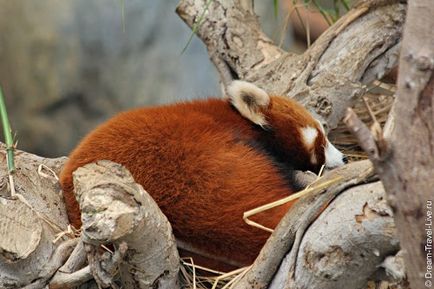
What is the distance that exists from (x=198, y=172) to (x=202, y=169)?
13 millimetres

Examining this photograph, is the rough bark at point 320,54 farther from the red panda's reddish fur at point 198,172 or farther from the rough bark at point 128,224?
the rough bark at point 128,224

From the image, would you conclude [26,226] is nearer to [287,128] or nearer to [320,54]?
[287,128]

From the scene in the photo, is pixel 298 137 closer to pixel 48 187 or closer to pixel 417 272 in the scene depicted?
pixel 48 187

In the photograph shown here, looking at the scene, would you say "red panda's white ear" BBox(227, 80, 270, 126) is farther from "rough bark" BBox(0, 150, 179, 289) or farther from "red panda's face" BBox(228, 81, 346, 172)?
A: "rough bark" BBox(0, 150, 179, 289)

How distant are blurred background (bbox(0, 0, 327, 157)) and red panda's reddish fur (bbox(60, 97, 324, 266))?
9.36ft

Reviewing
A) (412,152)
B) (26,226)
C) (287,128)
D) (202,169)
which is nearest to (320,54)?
(287,128)

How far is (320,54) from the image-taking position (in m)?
2.41

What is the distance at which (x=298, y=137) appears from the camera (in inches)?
82.7

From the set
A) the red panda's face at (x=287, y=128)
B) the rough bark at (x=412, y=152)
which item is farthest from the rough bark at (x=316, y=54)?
the rough bark at (x=412, y=152)

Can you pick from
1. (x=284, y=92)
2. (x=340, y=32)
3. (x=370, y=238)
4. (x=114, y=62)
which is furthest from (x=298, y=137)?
(x=114, y=62)

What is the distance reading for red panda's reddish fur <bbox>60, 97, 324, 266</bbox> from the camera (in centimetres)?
167

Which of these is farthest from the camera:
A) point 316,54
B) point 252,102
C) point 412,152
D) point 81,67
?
point 81,67

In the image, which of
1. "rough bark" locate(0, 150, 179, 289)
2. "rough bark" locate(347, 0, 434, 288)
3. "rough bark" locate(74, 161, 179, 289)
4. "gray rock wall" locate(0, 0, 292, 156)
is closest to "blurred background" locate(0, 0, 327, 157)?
"gray rock wall" locate(0, 0, 292, 156)

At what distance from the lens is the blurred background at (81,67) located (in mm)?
4773
